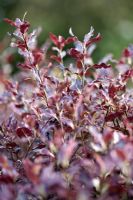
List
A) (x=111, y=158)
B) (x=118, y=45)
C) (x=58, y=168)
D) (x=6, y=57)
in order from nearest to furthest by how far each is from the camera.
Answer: (x=111, y=158) < (x=58, y=168) < (x=6, y=57) < (x=118, y=45)

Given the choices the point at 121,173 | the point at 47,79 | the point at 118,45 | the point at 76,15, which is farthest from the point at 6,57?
the point at 76,15

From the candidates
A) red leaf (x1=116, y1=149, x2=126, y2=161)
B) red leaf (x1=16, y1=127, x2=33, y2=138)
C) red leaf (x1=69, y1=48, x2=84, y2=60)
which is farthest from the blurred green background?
red leaf (x1=116, y1=149, x2=126, y2=161)

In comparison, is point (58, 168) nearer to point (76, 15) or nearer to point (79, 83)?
point (79, 83)

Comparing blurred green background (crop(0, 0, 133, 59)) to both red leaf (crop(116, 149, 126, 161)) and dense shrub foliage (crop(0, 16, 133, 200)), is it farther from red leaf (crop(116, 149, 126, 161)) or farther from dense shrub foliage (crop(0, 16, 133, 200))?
red leaf (crop(116, 149, 126, 161))

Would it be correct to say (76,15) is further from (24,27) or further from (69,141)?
(69,141)

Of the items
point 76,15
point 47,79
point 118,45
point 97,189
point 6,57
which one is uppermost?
point 76,15

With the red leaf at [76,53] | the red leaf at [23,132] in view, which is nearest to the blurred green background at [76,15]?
the red leaf at [76,53]

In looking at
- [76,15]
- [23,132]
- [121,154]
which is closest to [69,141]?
[121,154]
